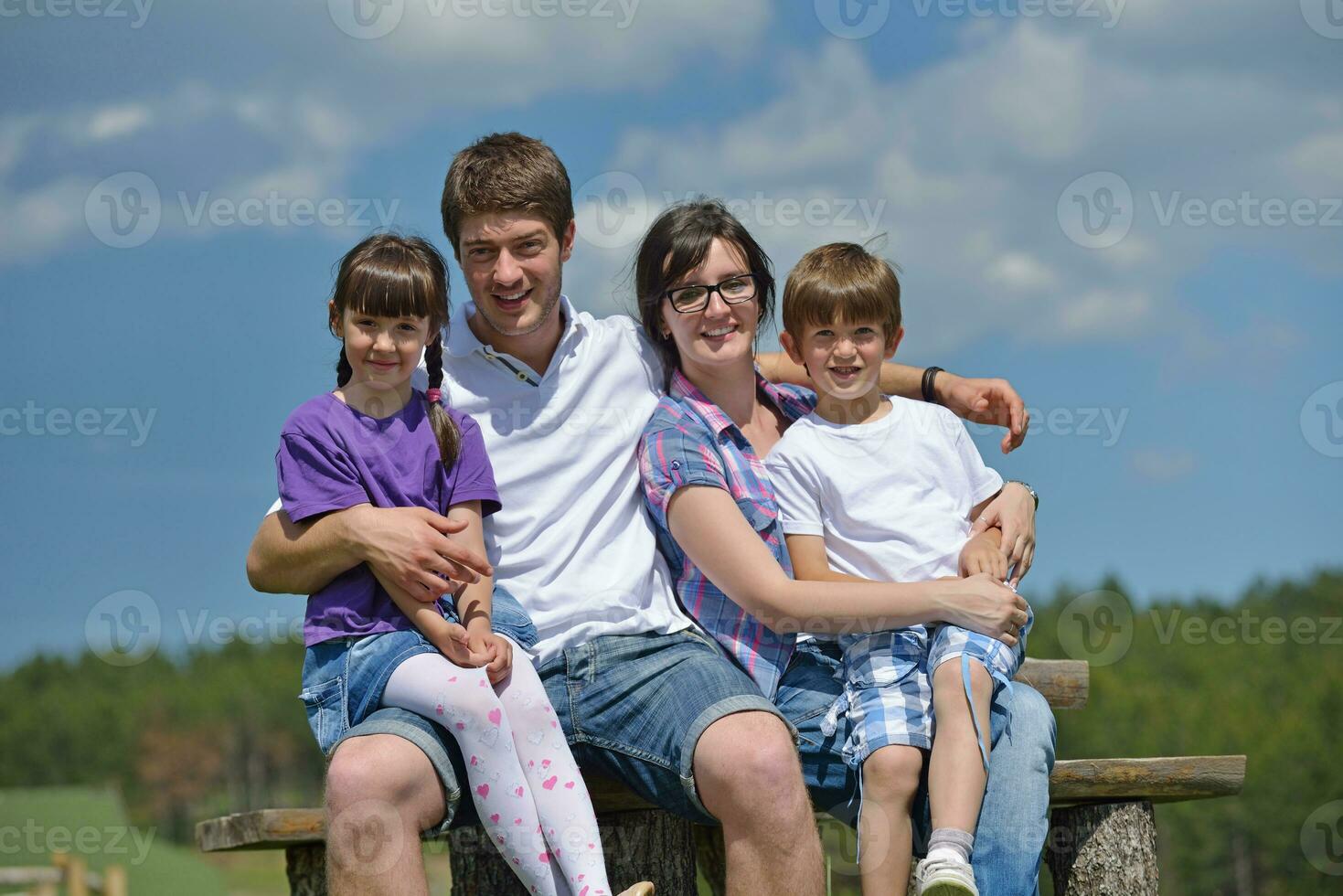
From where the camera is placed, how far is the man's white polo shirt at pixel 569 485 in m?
3.28

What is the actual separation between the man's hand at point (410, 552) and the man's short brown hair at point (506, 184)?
A: 929 mm

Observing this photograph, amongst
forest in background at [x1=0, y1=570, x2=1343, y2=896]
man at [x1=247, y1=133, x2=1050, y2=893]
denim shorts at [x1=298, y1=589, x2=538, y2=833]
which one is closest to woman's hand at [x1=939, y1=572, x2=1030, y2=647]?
man at [x1=247, y1=133, x2=1050, y2=893]

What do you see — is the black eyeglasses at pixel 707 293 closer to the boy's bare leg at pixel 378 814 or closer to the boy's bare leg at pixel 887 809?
the boy's bare leg at pixel 887 809

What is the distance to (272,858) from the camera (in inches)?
3238

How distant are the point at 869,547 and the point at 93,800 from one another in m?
19.1

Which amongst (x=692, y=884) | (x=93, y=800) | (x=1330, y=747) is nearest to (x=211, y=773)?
(x=1330, y=747)

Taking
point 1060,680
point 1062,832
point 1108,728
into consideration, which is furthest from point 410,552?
point 1108,728

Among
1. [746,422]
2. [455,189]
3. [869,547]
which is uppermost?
[455,189]

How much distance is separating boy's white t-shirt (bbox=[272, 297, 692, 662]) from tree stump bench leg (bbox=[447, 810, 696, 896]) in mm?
555

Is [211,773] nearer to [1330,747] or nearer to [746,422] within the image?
[1330,747]

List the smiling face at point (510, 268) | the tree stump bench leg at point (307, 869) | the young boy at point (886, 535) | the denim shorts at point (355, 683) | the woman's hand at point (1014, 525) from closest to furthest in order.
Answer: the denim shorts at point (355, 683)
the young boy at point (886, 535)
the woman's hand at point (1014, 525)
the smiling face at point (510, 268)
the tree stump bench leg at point (307, 869)

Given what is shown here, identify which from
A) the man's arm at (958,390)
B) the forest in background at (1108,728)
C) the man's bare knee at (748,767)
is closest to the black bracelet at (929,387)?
the man's arm at (958,390)

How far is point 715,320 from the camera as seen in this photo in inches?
140

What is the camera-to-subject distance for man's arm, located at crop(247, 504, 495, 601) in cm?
292
